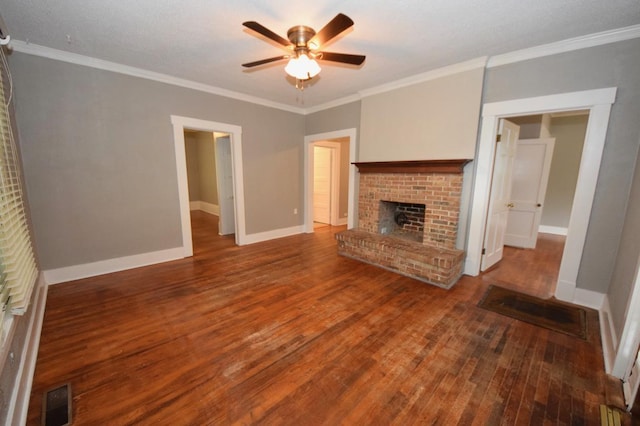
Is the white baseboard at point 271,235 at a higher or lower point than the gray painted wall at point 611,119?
lower

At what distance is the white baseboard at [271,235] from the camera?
4789mm

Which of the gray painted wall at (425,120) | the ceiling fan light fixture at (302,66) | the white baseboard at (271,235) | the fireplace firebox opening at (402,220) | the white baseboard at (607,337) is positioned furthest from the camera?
the white baseboard at (271,235)

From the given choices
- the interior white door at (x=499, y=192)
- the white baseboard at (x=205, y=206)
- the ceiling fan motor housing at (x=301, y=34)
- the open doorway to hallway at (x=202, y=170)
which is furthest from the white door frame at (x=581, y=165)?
the white baseboard at (x=205, y=206)

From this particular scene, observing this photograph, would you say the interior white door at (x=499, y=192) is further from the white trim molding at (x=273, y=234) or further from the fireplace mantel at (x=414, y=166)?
the white trim molding at (x=273, y=234)

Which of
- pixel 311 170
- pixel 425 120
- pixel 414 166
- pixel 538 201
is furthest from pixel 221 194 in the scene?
pixel 538 201

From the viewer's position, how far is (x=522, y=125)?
473 cm

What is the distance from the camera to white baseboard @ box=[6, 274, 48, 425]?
132 centimetres

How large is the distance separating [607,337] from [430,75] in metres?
3.28

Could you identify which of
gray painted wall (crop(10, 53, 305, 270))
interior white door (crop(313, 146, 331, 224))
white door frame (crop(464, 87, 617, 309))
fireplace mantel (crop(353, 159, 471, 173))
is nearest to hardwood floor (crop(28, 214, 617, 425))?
white door frame (crop(464, 87, 617, 309))

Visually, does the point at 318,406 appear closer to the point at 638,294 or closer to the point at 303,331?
the point at 303,331

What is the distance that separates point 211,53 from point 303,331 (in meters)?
3.18

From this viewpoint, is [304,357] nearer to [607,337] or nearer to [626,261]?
[607,337]

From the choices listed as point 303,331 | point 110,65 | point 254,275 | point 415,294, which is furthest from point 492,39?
point 110,65

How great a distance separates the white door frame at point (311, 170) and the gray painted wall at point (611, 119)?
8.12ft
